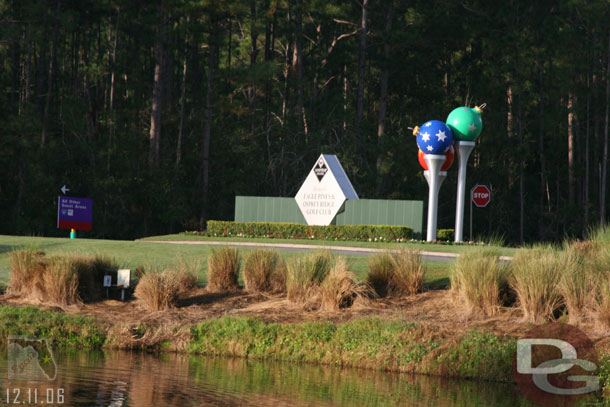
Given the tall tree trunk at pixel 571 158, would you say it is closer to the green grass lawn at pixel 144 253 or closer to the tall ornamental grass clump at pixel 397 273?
the green grass lawn at pixel 144 253

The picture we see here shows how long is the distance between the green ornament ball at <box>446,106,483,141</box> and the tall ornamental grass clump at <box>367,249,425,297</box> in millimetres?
14316

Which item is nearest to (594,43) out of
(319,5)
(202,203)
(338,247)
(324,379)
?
(319,5)

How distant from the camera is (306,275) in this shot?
18734mm

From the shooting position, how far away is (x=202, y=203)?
145ft

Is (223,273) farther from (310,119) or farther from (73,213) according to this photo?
(310,119)

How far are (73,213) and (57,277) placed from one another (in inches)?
594

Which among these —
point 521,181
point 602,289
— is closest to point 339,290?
point 602,289

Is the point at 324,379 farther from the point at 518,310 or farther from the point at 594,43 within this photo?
the point at 594,43

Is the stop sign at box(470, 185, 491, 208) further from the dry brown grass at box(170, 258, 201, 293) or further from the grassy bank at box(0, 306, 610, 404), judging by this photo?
the grassy bank at box(0, 306, 610, 404)

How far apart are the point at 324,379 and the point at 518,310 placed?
505 centimetres

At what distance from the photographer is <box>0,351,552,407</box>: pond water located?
1206 centimetres

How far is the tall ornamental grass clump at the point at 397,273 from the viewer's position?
62.9 feet

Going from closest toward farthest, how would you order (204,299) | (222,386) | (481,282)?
(222,386) → (481,282) → (204,299)

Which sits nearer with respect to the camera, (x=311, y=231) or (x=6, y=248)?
Answer: (x=6, y=248)
